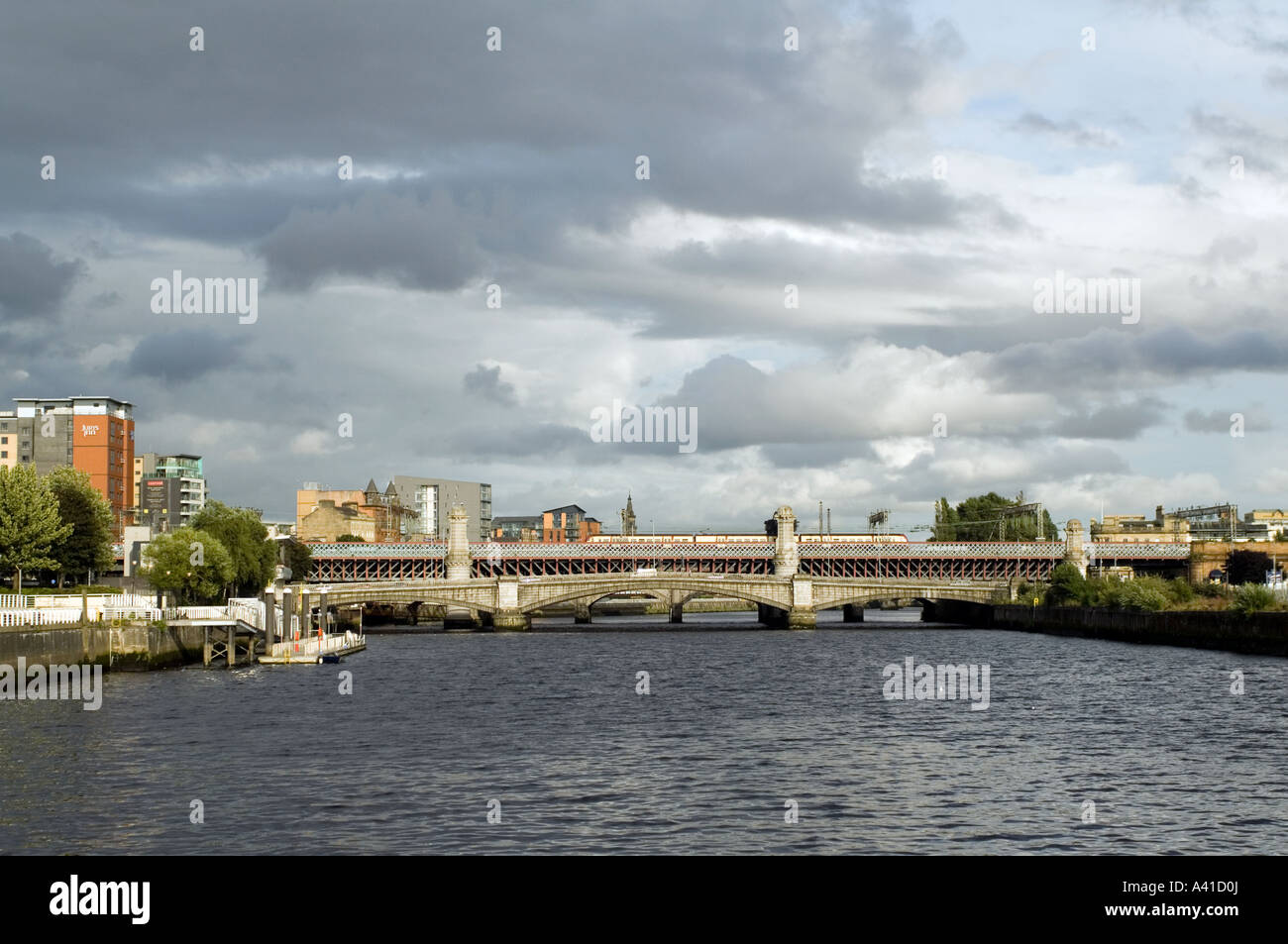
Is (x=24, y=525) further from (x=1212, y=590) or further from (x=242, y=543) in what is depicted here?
(x=1212, y=590)

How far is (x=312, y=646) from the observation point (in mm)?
95688

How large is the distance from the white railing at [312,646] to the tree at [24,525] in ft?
68.2

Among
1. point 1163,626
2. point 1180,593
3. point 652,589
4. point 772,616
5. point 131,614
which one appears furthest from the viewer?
point 772,616

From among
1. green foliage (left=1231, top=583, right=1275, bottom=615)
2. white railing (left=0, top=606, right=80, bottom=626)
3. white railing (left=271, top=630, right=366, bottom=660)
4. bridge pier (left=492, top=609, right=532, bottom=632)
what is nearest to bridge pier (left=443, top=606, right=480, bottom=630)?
bridge pier (left=492, top=609, right=532, bottom=632)

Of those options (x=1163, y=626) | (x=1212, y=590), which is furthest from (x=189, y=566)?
(x=1212, y=590)

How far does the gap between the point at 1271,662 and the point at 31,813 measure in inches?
2957

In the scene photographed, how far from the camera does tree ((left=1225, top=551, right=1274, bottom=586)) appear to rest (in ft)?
534

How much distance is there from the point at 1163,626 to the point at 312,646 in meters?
70.1

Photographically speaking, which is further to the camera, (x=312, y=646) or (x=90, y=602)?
(x=312, y=646)

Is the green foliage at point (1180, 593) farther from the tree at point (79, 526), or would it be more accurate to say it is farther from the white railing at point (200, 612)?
the tree at point (79, 526)

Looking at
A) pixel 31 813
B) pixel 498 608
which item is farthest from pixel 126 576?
pixel 31 813

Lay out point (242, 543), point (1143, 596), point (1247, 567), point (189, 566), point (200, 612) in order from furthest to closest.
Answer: point (1247, 567) < point (1143, 596) < point (242, 543) < point (189, 566) < point (200, 612)

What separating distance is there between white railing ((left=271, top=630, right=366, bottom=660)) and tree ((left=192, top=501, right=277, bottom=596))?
1085 cm
